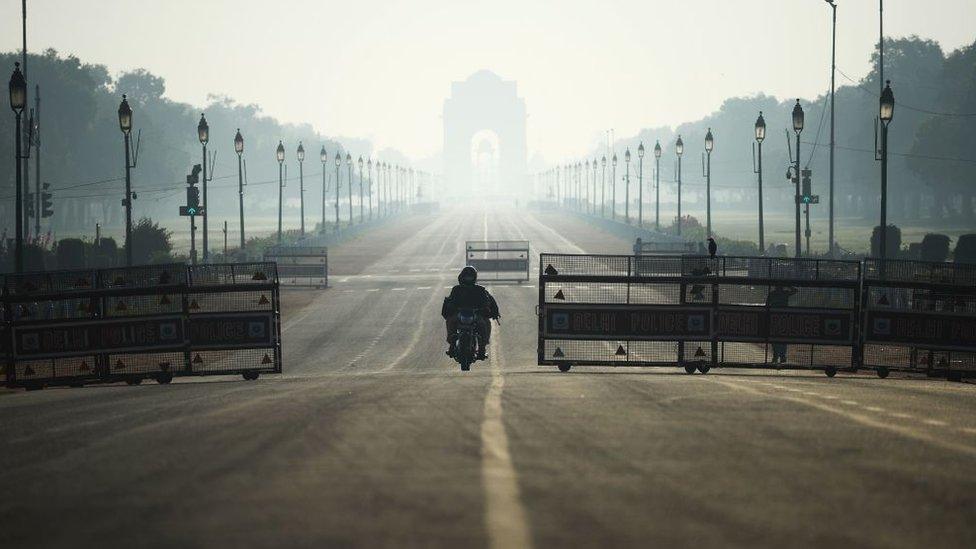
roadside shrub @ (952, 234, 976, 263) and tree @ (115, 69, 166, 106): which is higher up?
tree @ (115, 69, 166, 106)

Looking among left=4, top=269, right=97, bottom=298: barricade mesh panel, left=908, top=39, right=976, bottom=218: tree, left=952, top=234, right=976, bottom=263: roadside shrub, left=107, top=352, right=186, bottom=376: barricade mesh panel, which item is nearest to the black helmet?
left=107, top=352, right=186, bottom=376: barricade mesh panel

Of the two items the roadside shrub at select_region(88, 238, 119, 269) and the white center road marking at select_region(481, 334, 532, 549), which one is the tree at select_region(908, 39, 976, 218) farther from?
the white center road marking at select_region(481, 334, 532, 549)

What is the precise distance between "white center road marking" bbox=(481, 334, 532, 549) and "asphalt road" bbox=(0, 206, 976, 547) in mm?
24

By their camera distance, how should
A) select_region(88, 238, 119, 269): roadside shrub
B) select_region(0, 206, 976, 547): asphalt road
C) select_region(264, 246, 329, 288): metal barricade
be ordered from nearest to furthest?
select_region(0, 206, 976, 547): asphalt road < select_region(88, 238, 119, 269): roadside shrub < select_region(264, 246, 329, 288): metal barricade

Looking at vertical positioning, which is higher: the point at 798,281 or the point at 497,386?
the point at 798,281

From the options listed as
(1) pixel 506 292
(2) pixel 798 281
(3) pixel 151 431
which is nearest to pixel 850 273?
(2) pixel 798 281

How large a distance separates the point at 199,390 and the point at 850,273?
527 inches

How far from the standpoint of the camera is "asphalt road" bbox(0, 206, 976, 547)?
7.51 m

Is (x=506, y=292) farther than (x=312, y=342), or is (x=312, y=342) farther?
(x=506, y=292)

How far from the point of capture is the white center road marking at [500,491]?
7.27 m

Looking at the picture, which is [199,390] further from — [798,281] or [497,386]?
[798,281]

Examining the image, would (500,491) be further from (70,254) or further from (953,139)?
(953,139)

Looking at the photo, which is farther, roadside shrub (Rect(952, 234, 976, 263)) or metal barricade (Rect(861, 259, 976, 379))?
roadside shrub (Rect(952, 234, 976, 263))

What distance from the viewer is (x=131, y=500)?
27.6 ft
